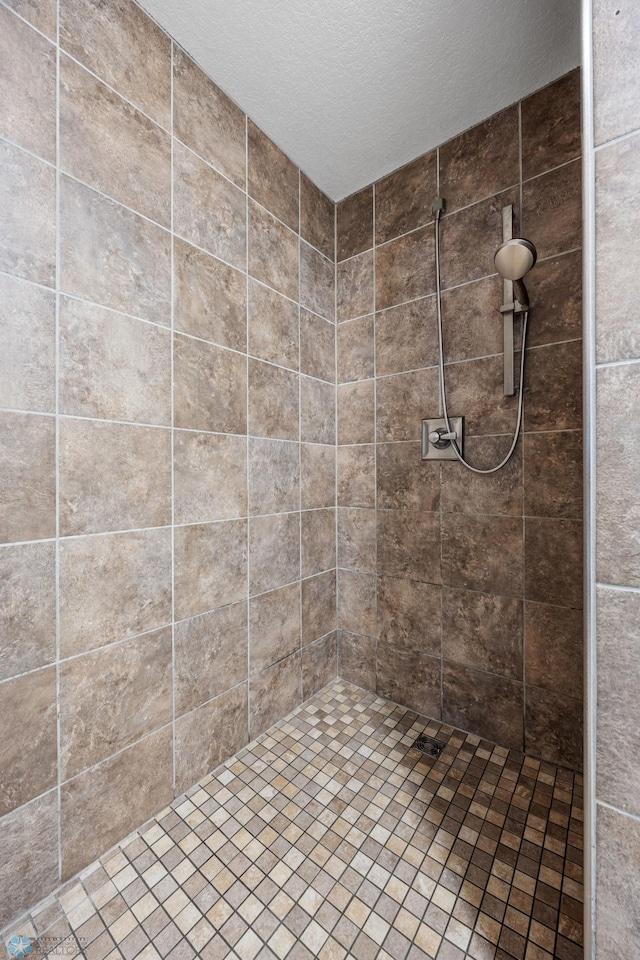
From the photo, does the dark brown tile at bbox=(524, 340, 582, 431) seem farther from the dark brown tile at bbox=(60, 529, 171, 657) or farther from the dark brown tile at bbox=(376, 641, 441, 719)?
the dark brown tile at bbox=(60, 529, 171, 657)

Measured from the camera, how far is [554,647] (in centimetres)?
128

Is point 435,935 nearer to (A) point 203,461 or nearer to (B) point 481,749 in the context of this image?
(B) point 481,749

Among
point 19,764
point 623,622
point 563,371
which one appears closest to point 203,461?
point 19,764

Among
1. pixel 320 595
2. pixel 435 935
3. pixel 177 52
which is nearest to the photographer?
pixel 435 935

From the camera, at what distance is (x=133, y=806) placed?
1.05 m

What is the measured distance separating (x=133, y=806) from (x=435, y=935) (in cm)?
78

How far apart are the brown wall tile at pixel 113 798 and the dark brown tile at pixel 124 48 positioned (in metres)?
1.74

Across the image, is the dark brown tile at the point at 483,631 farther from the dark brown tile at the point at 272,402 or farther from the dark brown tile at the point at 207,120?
the dark brown tile at the point at 207,120

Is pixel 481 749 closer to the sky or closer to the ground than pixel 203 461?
closer to the ground

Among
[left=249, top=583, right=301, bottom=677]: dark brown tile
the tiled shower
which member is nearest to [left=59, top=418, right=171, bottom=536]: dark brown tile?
the tiled shower

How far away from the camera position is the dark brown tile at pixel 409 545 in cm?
154

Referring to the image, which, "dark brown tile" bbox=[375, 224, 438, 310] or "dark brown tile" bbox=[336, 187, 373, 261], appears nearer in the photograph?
"dark brown tile" bbox=[375, 224, 438, 310]

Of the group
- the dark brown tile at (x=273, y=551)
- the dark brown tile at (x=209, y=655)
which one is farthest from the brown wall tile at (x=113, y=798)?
the dark brown tile at (x=273, y=551)

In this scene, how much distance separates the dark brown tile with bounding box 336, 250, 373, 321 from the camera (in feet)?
5.68
